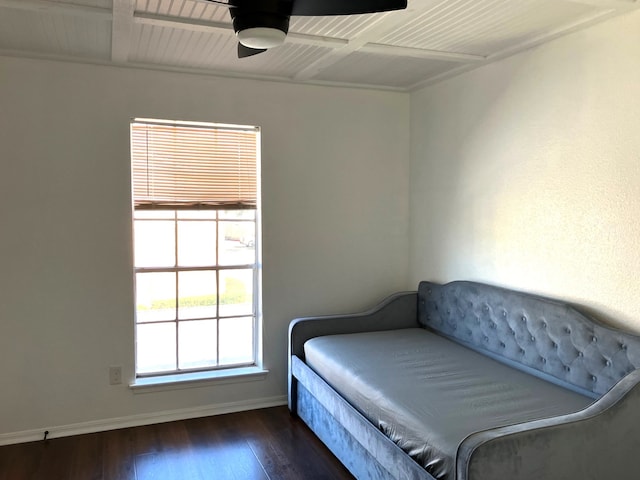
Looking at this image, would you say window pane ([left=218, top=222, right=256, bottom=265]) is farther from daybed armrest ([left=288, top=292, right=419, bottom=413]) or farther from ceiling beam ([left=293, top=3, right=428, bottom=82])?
ceiling beam ([left=293, top=3, right=428, bottom=82])

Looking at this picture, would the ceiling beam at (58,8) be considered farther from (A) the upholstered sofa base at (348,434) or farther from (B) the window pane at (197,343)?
(A) the upholstered sofa base at (348,434)

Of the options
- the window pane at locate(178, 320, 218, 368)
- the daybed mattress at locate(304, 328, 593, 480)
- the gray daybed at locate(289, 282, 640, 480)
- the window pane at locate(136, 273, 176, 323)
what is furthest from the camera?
the window pane at locate(178, 320, 218, 368)

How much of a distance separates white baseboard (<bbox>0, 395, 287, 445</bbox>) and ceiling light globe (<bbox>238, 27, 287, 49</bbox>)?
2.71 metres

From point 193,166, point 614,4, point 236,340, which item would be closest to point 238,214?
point 193,166

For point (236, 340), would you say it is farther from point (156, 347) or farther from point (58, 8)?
point (58, 8)

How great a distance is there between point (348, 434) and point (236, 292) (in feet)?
4.64

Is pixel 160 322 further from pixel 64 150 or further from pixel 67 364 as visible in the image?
pixel 64 150

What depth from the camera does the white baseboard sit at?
10.6ft

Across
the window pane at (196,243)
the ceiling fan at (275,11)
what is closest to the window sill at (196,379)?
the window pane at (196,243)

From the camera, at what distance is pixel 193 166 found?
3574mm

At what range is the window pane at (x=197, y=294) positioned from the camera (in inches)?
144

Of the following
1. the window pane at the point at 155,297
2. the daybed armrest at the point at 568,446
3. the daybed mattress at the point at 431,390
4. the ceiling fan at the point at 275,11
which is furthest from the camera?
the window pane at the point at 155,297

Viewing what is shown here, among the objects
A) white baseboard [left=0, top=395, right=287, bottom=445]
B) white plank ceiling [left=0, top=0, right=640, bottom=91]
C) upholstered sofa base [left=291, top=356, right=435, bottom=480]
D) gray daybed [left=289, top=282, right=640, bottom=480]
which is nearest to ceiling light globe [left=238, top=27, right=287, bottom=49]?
white plank ceiling [left=0, top=0, right=640, bottom=91]

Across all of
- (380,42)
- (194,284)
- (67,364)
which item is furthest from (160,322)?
(380,42)
